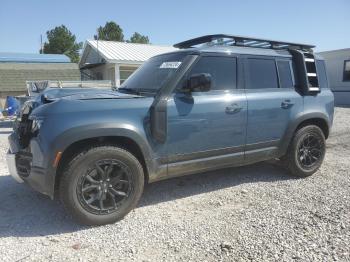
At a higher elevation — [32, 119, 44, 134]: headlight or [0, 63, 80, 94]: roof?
[0, 63, 80, 94]: roof

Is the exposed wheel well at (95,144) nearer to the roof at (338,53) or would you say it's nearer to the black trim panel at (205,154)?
the black trim panel at (205,154)

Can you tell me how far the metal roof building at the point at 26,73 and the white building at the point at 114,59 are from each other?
2.18 metres

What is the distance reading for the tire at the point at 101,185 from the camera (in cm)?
357

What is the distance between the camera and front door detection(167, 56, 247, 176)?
412 centimetres

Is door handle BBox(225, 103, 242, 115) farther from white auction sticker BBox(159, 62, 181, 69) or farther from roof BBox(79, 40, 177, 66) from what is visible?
roof BBox(79, 40, 177, 66)

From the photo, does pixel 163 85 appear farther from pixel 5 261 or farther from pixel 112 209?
pixel 5 261

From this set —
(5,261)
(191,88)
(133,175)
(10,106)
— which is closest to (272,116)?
(191,88)

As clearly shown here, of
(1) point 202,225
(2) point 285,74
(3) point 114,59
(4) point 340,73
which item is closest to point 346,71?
(4) point 340,73

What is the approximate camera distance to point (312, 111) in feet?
17.5

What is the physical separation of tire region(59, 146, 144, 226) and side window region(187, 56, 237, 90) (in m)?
1.47

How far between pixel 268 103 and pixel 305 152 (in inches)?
48.4

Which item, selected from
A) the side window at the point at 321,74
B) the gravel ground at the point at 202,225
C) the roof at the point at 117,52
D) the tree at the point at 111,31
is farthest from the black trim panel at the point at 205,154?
the tree at the point at 111,31

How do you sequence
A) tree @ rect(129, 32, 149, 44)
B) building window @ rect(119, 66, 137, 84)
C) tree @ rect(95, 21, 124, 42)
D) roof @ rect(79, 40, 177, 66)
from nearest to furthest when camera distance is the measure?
roof @ rect(79, 40, 177, 66), building window @ rect(119, 66, 137, 84), tree @ rect(95, 21, 124, 42), tree @ rect(129, 32, 149, 44)

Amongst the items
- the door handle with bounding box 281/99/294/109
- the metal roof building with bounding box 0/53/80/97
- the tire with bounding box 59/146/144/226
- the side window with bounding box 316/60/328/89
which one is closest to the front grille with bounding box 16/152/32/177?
the tire with bounding box 59/146/144/226
